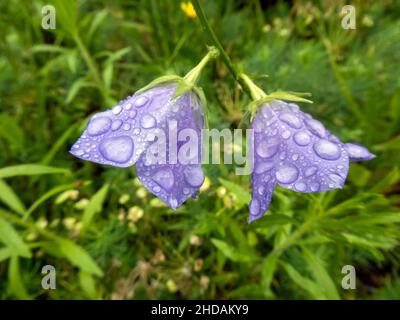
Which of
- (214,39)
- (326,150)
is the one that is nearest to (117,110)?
(214,39)

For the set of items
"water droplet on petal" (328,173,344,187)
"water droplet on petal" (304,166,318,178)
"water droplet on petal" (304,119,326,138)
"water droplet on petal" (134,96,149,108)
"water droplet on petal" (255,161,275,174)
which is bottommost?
"water droplet on petal" (328,173,344,187)

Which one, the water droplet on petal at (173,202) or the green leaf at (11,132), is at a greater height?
the green leaf at (11,132)

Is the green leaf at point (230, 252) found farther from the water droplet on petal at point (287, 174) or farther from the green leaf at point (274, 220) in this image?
the water droplet on petal at point (287, 174)

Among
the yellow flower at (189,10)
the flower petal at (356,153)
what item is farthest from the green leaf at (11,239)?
the yellow flower at (189,10)

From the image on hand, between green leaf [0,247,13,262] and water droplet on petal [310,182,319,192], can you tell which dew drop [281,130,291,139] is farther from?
green leaf [0,247,13,262]

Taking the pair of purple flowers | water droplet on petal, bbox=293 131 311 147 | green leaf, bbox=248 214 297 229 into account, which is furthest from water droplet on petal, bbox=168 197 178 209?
green leaf, bbox=248 214 297 229

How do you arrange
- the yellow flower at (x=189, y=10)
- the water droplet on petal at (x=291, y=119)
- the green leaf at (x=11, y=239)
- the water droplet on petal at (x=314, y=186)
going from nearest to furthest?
the water droplet on petal at (x=314, y=186), the water droplet on petal at (x=291, y=119), the green leaf at (x=11, y=239), the yellow flower at (x=189, y=10)
